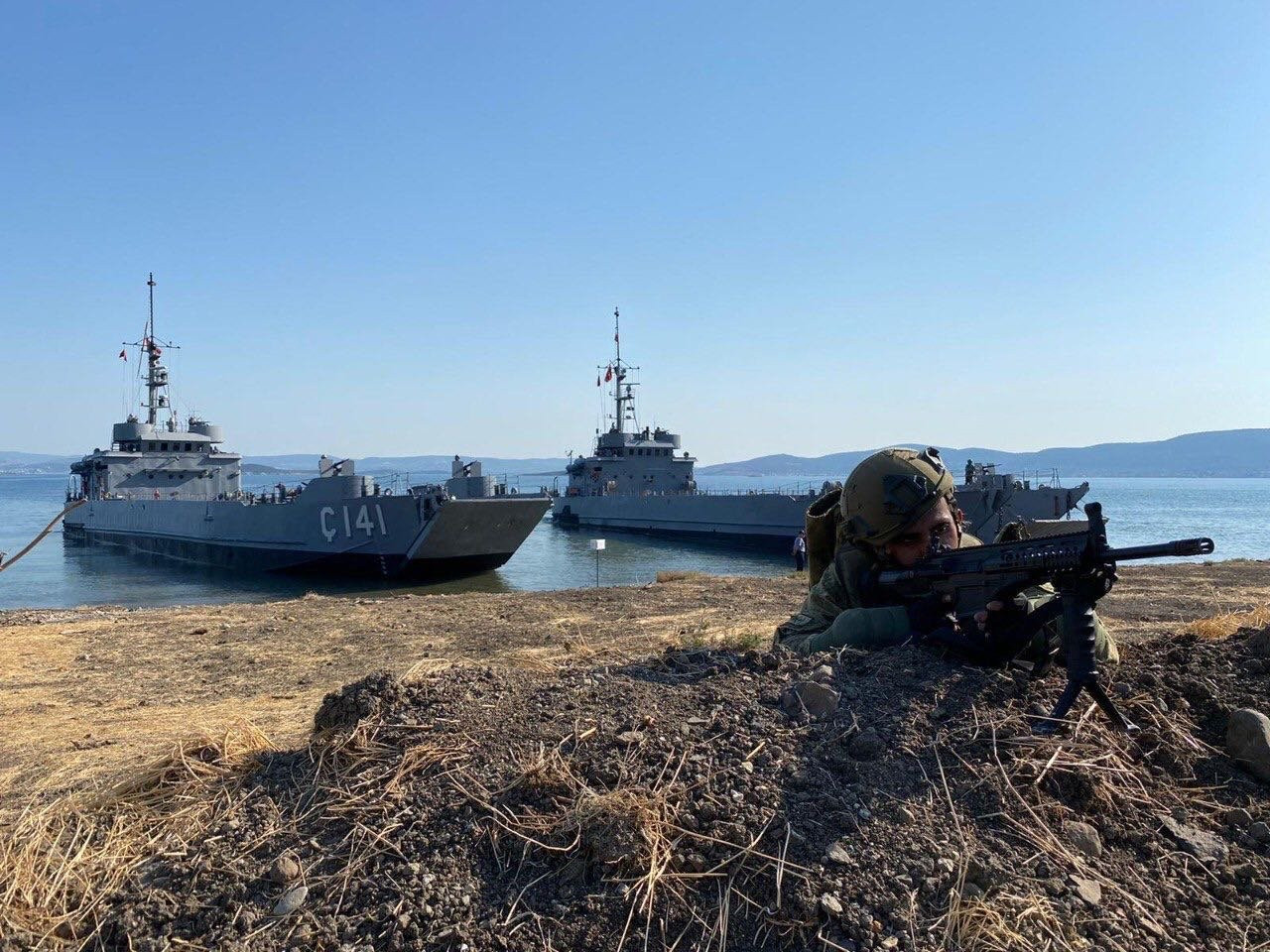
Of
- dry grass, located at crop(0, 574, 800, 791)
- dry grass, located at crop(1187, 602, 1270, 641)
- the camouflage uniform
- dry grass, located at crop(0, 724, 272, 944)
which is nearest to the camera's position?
dry grass, located at crop(0, 724, 272, 944)

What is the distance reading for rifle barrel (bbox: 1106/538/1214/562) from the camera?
2.90 m

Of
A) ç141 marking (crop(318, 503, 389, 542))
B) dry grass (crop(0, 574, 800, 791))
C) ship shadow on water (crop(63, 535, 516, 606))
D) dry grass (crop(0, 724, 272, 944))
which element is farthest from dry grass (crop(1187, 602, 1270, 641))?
ç141 marking (crop(318, 503, 389, 542))

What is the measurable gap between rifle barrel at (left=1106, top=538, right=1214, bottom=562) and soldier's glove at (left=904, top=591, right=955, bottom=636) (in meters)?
0.82

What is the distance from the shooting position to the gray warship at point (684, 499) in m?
31.4

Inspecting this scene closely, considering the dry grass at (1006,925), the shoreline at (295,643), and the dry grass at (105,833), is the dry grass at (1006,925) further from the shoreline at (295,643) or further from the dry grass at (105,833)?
the dry grass at (105,833)

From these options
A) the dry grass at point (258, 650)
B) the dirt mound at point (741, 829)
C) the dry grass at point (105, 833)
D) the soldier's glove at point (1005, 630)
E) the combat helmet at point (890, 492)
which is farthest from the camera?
the dry grass at point (258, 650)

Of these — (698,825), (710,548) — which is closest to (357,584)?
(710,548)

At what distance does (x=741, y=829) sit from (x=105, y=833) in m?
2.33

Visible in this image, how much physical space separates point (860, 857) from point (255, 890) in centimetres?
186

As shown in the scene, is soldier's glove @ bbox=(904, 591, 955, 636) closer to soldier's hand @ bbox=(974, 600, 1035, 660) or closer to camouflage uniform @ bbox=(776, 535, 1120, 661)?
camouflage uniform @ bbox=(776, 535, 1120, 661)

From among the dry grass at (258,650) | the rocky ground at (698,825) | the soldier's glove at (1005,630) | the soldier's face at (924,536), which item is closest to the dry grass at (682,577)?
the dry grass at (258,650)

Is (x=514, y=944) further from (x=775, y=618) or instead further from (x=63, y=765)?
(x=775, y=618)

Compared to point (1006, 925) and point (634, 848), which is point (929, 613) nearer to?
point (1006, 925)

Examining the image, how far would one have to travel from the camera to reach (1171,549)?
3033 millimetres
